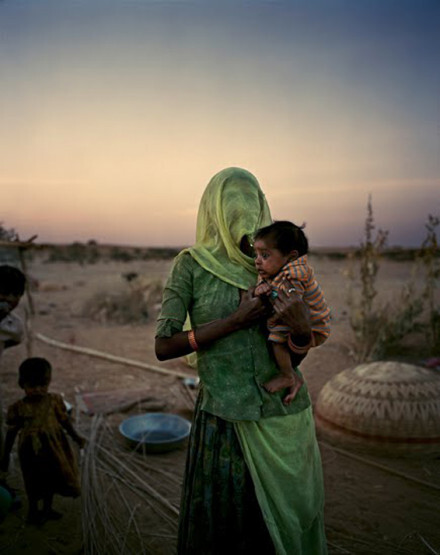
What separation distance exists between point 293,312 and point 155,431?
135 inches

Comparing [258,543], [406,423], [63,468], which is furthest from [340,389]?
[258,543]

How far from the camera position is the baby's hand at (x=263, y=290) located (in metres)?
1.81

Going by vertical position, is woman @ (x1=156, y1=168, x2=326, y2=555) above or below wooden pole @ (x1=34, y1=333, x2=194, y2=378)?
above

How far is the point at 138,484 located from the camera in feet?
12.9

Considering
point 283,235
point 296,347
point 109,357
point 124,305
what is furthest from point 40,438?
point 124,305

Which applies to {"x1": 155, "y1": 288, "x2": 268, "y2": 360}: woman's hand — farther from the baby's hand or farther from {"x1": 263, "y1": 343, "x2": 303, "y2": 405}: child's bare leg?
{"x1": 263, "y1": 343, "x2": 303, "y2": 405}: child's bare leg

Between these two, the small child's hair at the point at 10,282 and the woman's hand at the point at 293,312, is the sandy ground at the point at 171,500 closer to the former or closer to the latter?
the small child's hair at the point at 10,282

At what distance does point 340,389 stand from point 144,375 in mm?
3266

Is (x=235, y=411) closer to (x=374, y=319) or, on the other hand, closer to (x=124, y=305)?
(x=374, y=319)

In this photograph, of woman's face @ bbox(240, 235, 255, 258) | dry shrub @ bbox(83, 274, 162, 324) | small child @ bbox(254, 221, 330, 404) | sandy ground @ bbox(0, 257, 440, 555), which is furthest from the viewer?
dry shrub @ bbox(83, 274, 162, 324)

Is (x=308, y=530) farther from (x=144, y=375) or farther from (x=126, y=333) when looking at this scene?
(x=126, y=333)

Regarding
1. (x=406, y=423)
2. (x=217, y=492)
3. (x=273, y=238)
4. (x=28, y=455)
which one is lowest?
(x=406, y=423)

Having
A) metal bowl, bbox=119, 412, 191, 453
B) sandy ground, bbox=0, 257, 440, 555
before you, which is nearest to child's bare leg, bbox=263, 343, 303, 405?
sandy ground, bbox=0, 257, 440, 555

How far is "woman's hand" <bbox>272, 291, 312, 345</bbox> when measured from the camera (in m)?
1.79
